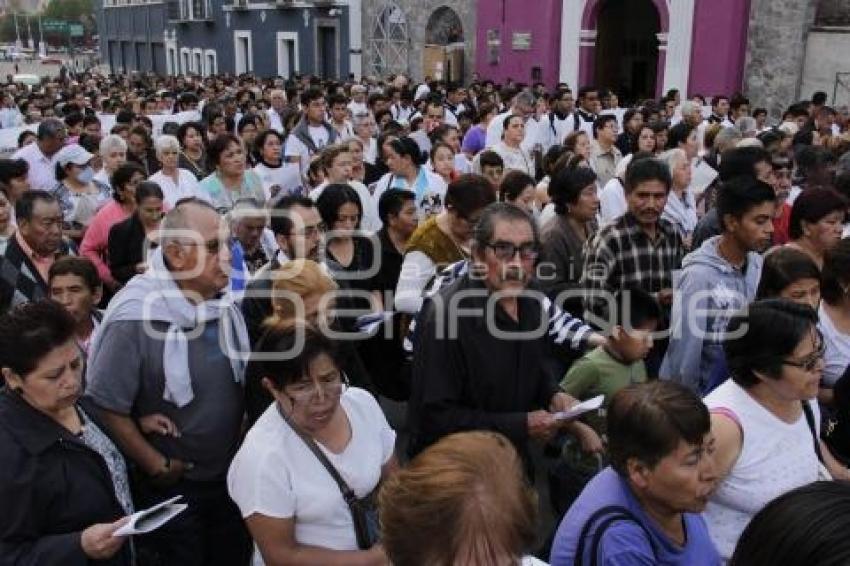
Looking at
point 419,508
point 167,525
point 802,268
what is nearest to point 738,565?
point 419,508


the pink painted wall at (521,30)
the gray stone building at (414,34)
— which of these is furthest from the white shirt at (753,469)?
the gray stone building at (414,34)

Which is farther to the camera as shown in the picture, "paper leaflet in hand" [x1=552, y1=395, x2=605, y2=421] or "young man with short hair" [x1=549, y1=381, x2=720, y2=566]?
"paper leaflet in hand" [x1=552, y1=395, x2=605, y2=421]

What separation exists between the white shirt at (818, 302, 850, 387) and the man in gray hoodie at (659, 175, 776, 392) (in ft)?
1.12

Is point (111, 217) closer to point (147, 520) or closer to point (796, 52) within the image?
point (147, 520)

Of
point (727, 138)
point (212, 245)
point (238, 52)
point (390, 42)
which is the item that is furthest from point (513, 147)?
point (238, 52)

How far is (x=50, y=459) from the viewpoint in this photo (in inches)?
93.4

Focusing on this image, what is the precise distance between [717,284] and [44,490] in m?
2.72

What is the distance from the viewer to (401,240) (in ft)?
16.0

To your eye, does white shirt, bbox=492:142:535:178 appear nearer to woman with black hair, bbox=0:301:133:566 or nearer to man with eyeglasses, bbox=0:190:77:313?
man with eyeglasses, bbox=0:190:77:313

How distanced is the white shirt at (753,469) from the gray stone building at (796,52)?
1489cm

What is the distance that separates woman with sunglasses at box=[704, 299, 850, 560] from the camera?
252cm

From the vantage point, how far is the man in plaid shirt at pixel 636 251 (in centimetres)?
408

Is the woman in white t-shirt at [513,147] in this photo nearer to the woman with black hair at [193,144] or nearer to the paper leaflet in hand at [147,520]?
the woman with black hair at [193,144]

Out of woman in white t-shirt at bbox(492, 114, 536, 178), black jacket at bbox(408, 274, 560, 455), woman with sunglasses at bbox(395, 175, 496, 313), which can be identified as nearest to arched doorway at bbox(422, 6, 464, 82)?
woman in white t-shirt at bbox(492, 114, 536, 178)
